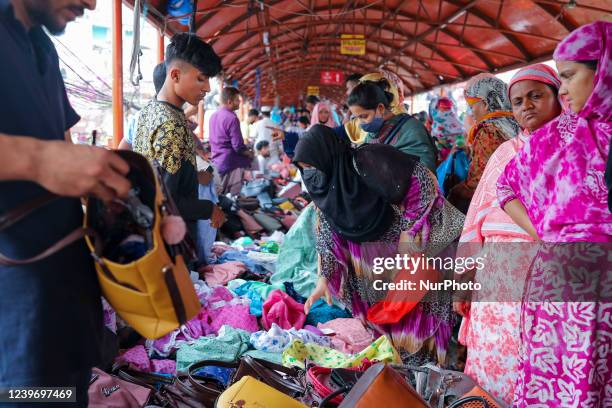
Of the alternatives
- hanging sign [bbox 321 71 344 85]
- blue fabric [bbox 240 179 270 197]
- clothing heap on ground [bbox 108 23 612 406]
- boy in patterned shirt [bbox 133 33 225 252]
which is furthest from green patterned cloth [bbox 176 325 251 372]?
hanging sign [bbox 321 71 344 85]

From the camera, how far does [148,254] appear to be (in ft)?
3.23

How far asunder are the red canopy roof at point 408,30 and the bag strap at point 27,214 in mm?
5202

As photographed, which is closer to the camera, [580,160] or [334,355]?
[580,160]

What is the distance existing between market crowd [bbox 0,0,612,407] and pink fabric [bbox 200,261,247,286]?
23 mm


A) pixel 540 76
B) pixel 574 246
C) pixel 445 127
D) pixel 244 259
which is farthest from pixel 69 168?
pixel 445 127

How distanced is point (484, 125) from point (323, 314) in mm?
1595

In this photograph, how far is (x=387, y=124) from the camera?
3.35m

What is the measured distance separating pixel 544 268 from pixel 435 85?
19.1 metres

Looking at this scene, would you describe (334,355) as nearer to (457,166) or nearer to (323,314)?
(323,314)

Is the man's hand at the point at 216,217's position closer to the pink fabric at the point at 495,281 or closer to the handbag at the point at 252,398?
the handbag at the point at 252,398

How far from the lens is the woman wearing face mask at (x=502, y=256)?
6.81ft

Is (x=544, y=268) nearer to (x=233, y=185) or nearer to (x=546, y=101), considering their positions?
(x=546, y=101)

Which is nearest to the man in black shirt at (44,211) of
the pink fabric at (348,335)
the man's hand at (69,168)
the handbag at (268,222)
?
the man's hand at (69,168)

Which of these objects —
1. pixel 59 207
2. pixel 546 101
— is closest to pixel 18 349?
pixel 59 207
